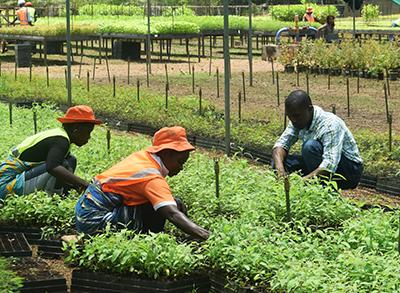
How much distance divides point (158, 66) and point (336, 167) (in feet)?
51.4

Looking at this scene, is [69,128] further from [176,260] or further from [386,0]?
[386,0]

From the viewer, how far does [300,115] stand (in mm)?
7012

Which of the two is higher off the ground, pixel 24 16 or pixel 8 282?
pixel 24 16

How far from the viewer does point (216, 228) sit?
569 cm

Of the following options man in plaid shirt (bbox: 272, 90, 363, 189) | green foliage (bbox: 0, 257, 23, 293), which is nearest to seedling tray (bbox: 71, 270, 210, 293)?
green foliage (bbox: 0, 257, 23, 293)

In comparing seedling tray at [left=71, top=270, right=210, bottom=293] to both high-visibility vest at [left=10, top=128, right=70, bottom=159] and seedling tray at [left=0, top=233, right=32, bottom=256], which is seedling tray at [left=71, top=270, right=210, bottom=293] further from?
high-visibility vest at [left=10, top=128, right=70, bottom=159]

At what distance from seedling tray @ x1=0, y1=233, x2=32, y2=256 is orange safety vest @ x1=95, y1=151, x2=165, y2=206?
0.65 metres

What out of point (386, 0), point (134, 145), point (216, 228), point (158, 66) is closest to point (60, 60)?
point (158, 66)

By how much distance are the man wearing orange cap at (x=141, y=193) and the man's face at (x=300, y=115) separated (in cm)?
145

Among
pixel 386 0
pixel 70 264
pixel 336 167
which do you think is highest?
pixel 386 0

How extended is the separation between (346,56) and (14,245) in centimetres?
1321

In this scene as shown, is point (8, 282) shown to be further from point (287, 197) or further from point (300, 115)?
point (300, 115)

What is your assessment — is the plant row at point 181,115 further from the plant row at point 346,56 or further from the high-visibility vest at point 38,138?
the plant row at point 346,56

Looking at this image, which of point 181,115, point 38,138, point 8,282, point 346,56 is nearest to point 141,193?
point 8,282
